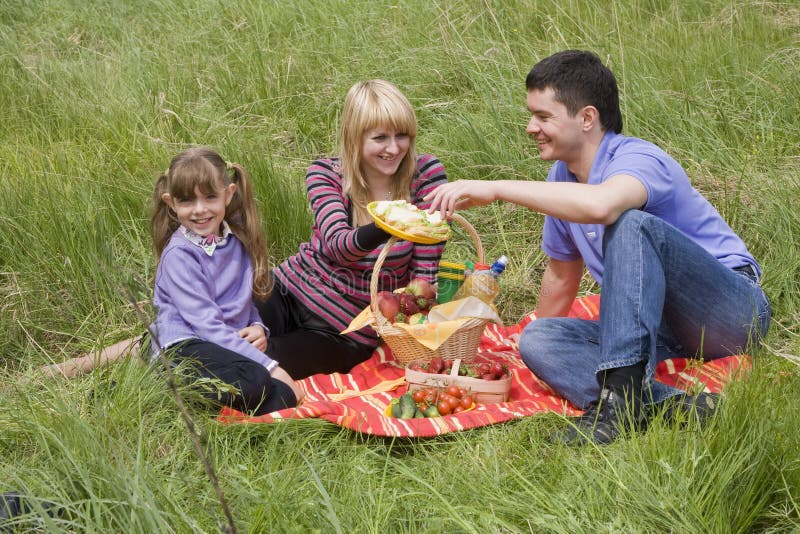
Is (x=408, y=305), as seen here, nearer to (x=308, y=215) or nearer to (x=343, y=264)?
(x=343, y=264)

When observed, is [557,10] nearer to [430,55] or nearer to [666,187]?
[430,55]

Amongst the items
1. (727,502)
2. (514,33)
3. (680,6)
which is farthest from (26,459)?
(680,6)

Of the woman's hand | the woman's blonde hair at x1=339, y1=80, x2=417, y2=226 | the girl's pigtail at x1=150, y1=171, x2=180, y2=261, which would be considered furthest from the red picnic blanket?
the girl's pigtail at x1=150, y1=171, x2=180, y2=261

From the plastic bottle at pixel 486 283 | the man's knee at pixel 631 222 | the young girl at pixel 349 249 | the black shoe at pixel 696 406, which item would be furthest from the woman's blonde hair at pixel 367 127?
the black shoe at pixel 696 406

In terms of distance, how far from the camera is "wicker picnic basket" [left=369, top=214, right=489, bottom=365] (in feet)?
12.0

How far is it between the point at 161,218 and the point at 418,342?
1.29 metres

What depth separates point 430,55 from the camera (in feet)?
19.7

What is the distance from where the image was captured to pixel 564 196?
309 centimetres

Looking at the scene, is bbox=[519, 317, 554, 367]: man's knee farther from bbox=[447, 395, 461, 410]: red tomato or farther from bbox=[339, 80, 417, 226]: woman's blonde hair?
bbox=[339, 80, 417, 226]: woman's blonde hair

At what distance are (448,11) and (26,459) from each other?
15.3 feet

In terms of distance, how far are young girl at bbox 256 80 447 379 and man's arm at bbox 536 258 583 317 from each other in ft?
1.77

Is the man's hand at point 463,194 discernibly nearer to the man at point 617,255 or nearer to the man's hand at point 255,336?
the man at point 617,255

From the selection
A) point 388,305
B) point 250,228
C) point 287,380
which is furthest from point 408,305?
point 250,228

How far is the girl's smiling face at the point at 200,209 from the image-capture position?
3.89 meters
